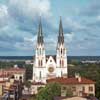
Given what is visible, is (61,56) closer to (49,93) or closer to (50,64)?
(50,64)

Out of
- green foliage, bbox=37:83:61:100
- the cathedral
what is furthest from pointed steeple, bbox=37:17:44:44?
green foliage, bbox=37:83:61:100

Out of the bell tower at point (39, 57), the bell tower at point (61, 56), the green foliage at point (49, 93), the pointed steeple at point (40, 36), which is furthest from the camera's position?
the pointed steeple at point (40, 36)

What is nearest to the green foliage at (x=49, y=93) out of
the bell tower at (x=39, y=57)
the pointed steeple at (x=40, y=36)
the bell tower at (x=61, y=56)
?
the bell tower at (x=39, y=57)

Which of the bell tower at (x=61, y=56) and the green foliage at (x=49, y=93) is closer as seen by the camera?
the green foliage at (x=49, y=93)

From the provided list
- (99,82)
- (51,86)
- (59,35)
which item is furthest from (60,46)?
(51,86)

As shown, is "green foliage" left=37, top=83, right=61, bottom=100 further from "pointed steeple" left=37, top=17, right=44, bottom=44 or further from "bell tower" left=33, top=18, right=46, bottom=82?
"pointed steeple" left=37, top=17, right=44, bottom=44

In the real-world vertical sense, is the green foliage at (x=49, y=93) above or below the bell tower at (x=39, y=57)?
below

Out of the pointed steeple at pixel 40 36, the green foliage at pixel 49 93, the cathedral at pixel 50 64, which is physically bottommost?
the green foliage at pixel 49 93

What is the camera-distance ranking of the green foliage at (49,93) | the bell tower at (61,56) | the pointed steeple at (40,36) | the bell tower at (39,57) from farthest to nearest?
the pointed steeple at (40,36)
the bell tower at (61,56)
the bell tower at (39,57)
the green foliage at (49,93)

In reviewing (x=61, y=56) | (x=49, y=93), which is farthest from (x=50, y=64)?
(x=49, y=93)

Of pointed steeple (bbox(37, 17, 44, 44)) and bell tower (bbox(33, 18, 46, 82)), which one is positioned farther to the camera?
pointed steeple (bbox(37, 17, 44, 44))

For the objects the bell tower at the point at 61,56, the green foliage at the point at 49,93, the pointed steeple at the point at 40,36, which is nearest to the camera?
the green foliage at the point at 49,93

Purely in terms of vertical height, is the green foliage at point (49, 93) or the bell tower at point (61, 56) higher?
the bell tower at point (61, 56)

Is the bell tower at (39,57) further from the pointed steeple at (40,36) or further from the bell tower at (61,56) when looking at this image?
the bell tower at (61,56)
